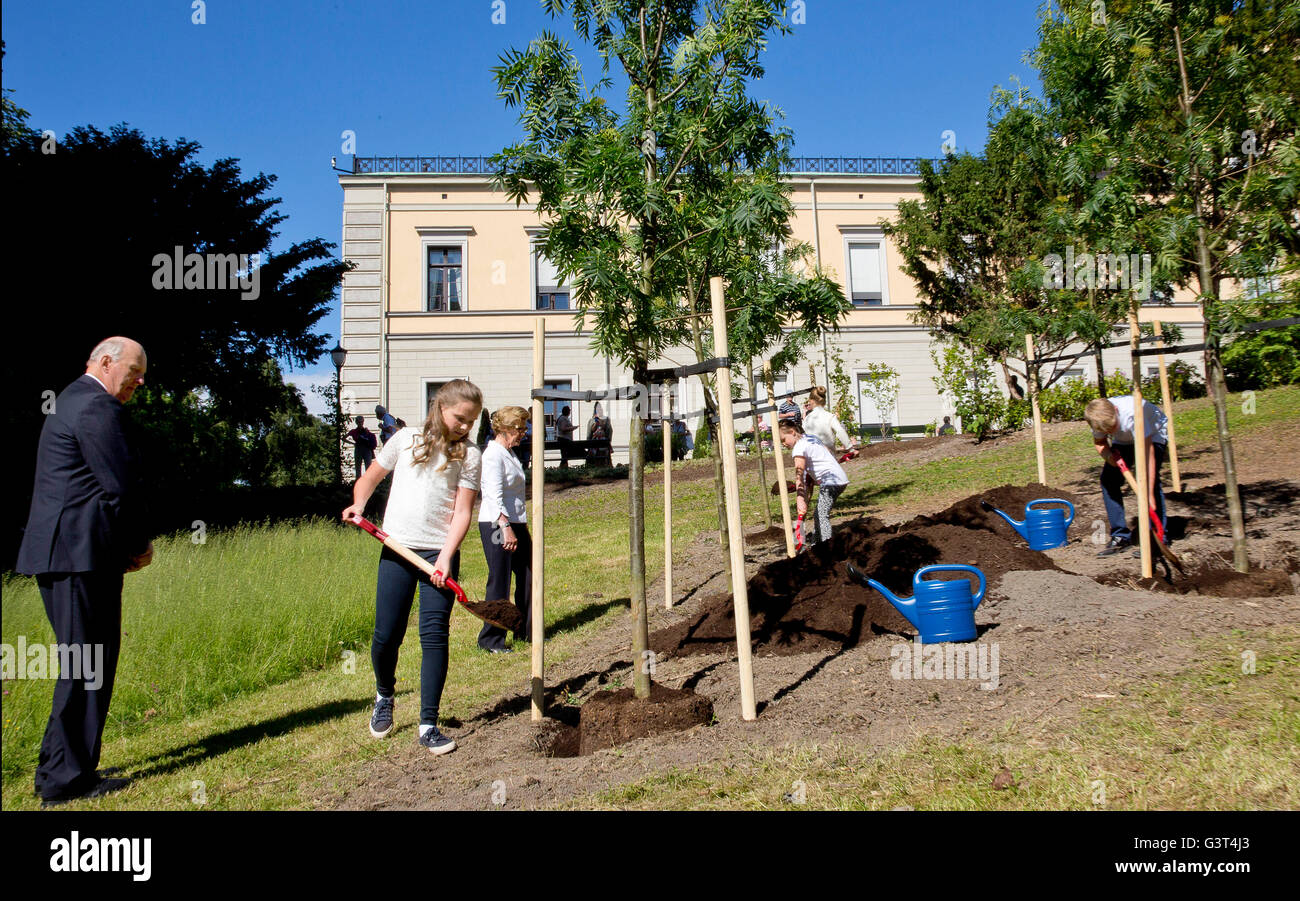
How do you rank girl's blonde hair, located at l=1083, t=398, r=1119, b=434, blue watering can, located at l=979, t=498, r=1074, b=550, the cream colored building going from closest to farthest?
1. girl's blonde hair, located at l=1083, t=398, r=1119, b=434
2. blue watering can, located at l=979, t=498, r=1074, b=550
3. the cream colored building

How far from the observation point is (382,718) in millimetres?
4562

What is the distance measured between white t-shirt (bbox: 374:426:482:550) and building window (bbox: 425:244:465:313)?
79.5 ft

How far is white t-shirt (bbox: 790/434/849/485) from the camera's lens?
Result: 854 cm

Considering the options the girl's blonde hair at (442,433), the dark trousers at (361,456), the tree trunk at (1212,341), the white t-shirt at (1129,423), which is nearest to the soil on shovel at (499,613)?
the girl's blonde hair at (442,433)

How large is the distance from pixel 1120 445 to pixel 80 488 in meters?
7.75

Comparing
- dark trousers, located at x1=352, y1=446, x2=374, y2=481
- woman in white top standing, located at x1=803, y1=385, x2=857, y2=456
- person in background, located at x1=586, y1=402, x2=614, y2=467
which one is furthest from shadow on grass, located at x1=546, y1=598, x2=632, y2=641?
person in background, located at x1=586, y1=402, x2=614, y2=467

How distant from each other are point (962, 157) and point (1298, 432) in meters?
8.88

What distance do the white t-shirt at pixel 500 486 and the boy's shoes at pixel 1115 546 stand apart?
5.20 metres

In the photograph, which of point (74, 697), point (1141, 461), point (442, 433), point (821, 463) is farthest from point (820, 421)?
point (74, 697)

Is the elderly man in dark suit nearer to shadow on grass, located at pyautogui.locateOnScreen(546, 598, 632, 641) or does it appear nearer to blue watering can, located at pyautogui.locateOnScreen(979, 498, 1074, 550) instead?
shadow on grass, located at pyautogui.locateOnScreen(546, 598, 632, 641)

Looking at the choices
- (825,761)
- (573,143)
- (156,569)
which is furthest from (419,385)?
(825,761)

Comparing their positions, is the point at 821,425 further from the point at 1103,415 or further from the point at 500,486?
the point at 500,486

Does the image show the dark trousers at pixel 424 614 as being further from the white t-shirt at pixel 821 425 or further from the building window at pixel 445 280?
the building window at pixel 445 280

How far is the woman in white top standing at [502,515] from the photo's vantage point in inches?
254
